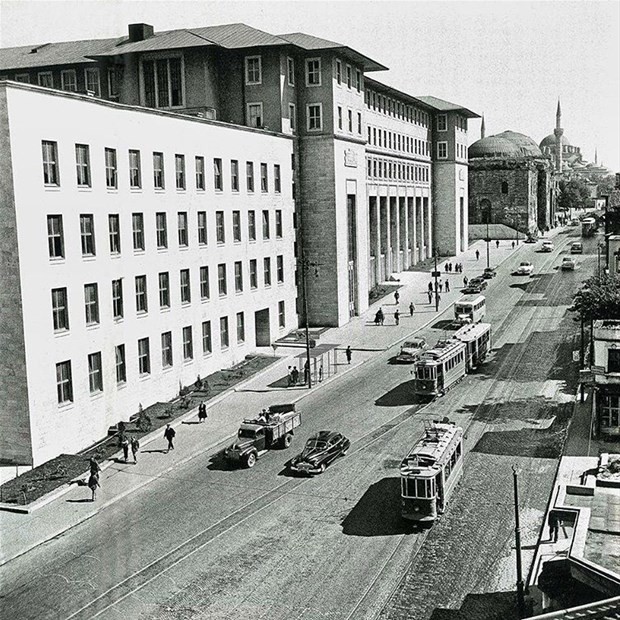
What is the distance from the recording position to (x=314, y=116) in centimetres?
6544

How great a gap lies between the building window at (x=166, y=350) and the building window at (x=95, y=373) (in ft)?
20.3

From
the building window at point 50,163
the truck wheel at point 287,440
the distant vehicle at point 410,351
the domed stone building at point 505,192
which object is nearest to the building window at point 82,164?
the building window at point 50,163

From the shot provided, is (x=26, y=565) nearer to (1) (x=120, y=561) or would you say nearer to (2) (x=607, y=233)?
(1) (x=120, y=561)

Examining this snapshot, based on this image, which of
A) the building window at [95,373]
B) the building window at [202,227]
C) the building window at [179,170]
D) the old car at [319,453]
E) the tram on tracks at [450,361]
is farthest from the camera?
the building window at [202,227]

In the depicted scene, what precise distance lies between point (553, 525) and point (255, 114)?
46.0 meters

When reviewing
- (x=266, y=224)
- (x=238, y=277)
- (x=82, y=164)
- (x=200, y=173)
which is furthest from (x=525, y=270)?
(x=82, y=164)

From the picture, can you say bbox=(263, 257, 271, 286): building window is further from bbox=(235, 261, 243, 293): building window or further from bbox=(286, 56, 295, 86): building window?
bbox=(286, 56, 295, 86): building window

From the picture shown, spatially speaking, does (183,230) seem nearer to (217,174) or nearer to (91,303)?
(217,174)

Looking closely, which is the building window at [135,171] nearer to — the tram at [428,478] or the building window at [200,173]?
the building window at [200,173]

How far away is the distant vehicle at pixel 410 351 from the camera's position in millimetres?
55844

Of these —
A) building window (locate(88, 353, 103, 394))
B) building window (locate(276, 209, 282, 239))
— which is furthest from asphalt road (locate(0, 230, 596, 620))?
building window (locate(276, 209, 282, 239))

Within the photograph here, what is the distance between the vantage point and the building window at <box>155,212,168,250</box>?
47.1 m

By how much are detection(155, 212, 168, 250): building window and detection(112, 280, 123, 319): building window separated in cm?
461

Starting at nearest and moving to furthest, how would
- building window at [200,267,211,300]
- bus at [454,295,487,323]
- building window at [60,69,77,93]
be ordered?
building window at [200,267,211,300], bus at [454,295,487,323], building window at [60,69,77,93]
